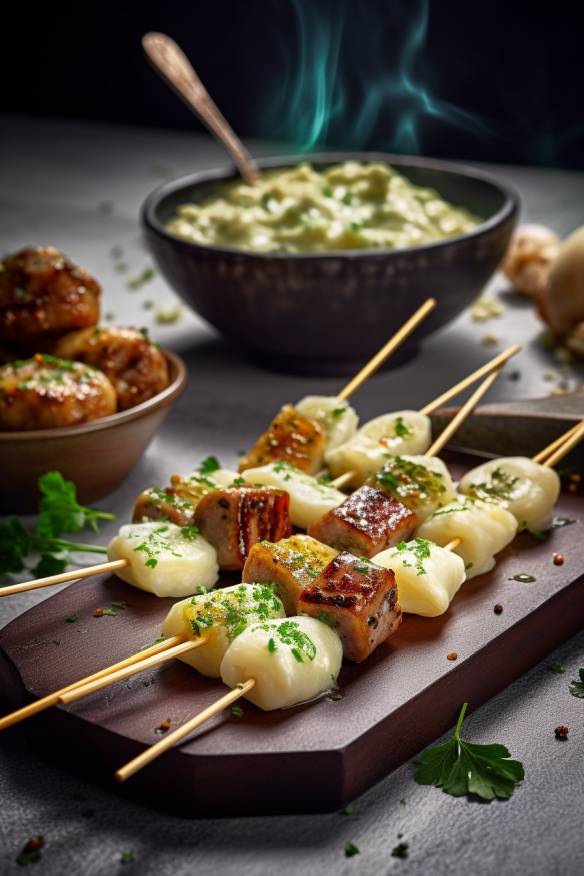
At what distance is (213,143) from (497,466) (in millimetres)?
5432

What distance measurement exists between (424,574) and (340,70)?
5472 mm

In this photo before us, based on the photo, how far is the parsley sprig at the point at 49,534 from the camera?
2.93 metres

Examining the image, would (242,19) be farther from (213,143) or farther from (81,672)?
(81,672)

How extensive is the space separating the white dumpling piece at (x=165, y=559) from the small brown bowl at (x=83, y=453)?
57 cm

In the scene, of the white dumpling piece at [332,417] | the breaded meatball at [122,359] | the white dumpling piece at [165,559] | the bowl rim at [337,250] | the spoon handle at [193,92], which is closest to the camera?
the white dumpling piece at [165,559]

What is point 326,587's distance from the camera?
2.34m

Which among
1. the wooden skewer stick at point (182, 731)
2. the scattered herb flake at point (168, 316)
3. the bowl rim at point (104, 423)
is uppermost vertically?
the wooden skewer stick at point (182, 731)

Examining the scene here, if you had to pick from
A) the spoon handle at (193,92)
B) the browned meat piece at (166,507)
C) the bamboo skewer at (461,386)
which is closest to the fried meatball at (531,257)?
Result: the spoon handle at (193,92)

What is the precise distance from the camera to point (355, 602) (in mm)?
2287

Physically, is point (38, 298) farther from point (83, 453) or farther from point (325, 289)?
point (325, 289)

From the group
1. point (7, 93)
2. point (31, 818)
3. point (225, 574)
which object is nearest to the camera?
point (31, 818)

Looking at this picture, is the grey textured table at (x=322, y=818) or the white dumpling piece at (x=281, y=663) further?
the white dumpling piece at (x=281, y=663)

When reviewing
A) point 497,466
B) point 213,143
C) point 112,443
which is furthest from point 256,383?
point 213,143

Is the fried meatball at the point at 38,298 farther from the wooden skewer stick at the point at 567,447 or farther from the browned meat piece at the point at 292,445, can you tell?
the wooden skewer stick at the point at 567,447
